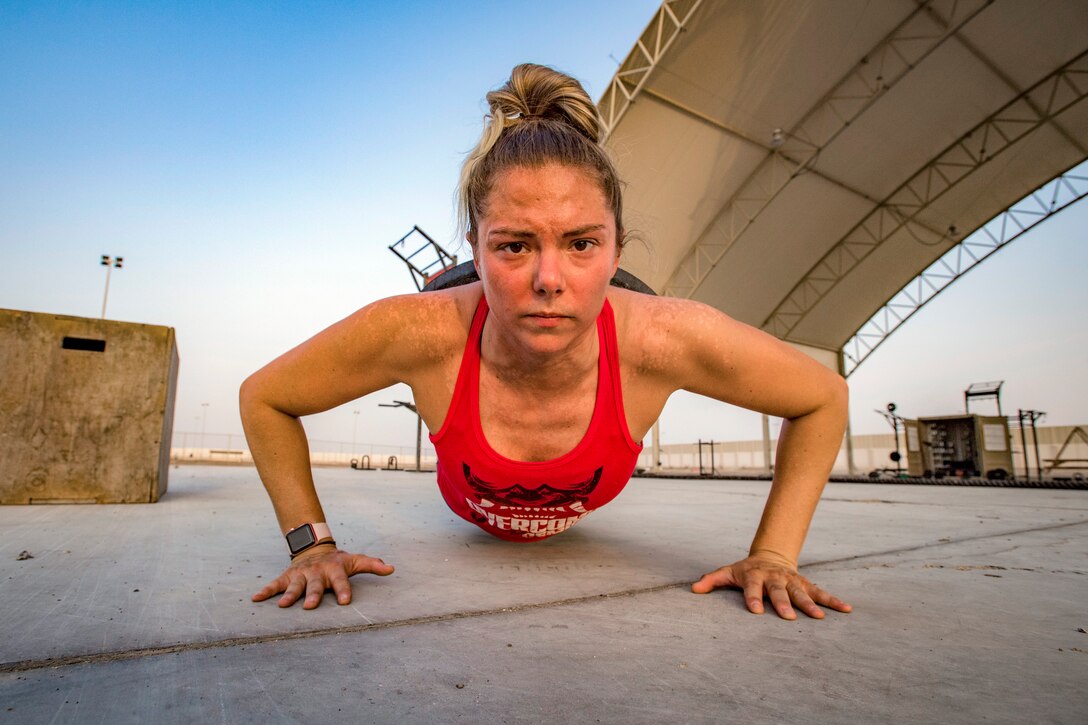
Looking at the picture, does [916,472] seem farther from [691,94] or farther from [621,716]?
[621,716]

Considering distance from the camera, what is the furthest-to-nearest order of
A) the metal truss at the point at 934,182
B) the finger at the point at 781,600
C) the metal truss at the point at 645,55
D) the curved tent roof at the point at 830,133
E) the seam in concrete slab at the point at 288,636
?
the metal truss at the point at 934,182 → the curved tent roof at the point at 830,133 → the metal truss at the point at 645,55 → the finger at the point at 781,600 → the seam in concrete slab at the point at 288,636

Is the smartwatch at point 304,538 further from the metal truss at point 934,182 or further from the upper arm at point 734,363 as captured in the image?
the metal truss at point 934,182

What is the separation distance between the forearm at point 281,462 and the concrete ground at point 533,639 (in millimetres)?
185

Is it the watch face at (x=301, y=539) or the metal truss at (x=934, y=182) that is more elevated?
the metal truss at (x=934, y=182)

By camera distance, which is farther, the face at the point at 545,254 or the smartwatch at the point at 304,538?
the smartwatch at the point at 304,538

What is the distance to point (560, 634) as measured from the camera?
1.02 m

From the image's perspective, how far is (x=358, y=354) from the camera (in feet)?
4.94

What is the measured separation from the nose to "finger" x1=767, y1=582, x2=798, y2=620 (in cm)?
84

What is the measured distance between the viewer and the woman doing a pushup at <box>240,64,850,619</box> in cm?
146

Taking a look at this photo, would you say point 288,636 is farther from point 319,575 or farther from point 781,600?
point 781,600

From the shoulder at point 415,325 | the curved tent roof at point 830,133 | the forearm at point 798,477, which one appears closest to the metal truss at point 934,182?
the curved tent roof at point 830,133

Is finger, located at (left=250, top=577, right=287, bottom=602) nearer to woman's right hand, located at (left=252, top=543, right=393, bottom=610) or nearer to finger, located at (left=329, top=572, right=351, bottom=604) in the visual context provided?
woman's right hand, located at (left=252, top=543, right=393, bottom=610)

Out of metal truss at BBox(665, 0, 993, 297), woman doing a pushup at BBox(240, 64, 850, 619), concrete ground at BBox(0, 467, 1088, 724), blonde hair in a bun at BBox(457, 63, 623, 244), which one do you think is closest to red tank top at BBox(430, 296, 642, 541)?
woman doing a pushup at BBox(240, 64, 850, 619)

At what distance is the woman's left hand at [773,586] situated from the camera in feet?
3.95
